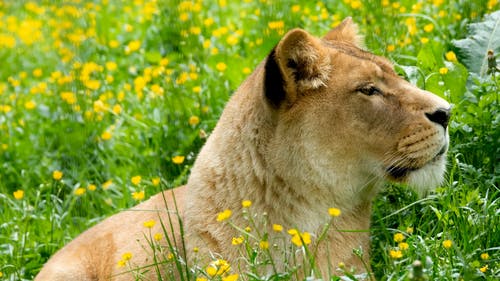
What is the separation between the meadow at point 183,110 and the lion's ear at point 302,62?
0.74m

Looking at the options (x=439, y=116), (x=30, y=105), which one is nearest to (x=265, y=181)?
(x=439, y=116)

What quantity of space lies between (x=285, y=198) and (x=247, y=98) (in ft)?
1.73

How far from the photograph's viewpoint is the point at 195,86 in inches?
263

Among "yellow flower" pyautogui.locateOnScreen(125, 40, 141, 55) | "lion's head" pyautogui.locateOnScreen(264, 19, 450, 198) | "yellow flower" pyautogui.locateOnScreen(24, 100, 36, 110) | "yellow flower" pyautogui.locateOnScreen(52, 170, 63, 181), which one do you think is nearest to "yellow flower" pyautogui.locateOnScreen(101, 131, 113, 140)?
"yellow flower" pyautogui.locateOnScreen(52, 170, 63, 181)

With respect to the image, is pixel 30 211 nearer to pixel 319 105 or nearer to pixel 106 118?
pixel 106 118

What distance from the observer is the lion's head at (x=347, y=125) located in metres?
4.31

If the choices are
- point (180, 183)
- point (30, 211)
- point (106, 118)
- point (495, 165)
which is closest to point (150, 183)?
point (180, 183)

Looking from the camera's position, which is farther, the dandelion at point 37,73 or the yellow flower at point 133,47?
the dandelion at point 37,73

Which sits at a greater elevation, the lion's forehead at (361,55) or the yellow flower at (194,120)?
the lion's forehead at (361,55)

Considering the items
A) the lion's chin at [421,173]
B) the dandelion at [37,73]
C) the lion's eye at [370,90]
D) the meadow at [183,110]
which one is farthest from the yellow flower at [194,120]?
the dandelion at [37,73]

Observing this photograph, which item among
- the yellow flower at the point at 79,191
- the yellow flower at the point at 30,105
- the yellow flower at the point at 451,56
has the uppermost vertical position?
the yellow flower at the point at 30,105

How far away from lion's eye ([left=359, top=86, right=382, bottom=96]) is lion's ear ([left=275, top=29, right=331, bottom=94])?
18 centimetres

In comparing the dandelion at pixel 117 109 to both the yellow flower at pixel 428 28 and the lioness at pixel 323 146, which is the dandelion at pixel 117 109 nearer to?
the yellow flower at pixel 428 28

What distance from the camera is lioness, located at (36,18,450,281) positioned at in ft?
14.2
